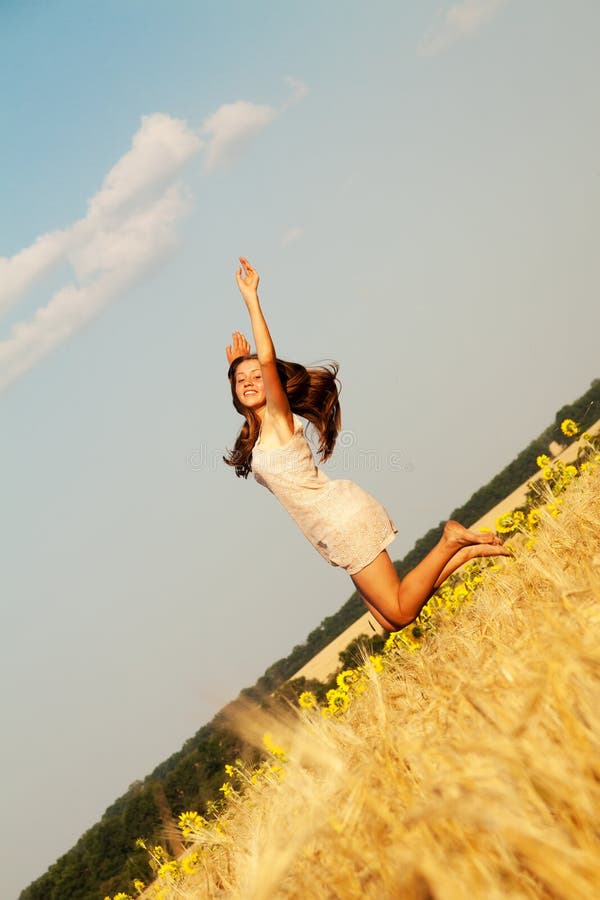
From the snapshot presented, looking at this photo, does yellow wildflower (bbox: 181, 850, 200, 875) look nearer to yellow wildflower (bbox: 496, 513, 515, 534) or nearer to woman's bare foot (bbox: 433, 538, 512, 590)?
woman's bare foot (bbox: 433, 538, 512, 590)

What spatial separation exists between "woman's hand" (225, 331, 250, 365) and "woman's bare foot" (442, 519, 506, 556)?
202 cm

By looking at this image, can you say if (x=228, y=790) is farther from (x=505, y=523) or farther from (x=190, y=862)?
(x=505, y=523)

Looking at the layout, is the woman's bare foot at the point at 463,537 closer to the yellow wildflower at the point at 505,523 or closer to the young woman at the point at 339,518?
the young woman at the point at 339,518

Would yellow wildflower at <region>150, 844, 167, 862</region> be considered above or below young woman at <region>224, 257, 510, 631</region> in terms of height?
below

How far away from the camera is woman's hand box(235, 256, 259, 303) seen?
5.54 m

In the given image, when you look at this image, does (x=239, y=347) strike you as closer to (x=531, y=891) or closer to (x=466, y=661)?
(x=466, y=661)

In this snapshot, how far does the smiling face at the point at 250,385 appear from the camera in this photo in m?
5.97

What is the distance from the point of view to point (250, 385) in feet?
19.7

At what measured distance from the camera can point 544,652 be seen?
170cm

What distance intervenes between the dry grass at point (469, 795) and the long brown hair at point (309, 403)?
415 cm

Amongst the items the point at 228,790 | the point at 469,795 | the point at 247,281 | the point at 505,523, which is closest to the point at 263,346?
the point at 247,281

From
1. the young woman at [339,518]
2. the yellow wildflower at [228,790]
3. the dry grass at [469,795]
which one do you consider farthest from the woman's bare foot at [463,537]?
the dry grass at [469,795]

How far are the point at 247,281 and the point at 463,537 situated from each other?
2179 millimetres

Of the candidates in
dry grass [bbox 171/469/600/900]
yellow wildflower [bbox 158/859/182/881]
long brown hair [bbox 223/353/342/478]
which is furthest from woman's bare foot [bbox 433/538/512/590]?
dry grass [bbox 171/469/600/900]
